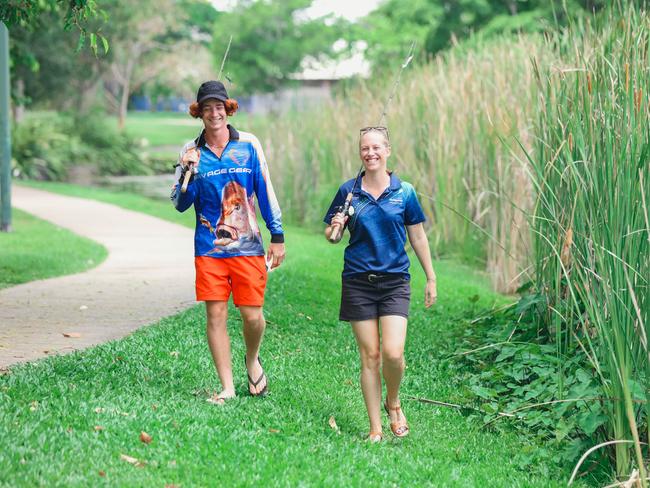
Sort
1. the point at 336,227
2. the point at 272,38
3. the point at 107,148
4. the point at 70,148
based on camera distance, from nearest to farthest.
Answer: the point at 336,227
the point at 70,148
the point at 107,148
the point at 272,38

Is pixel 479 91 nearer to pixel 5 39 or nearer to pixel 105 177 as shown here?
pixel 5 39

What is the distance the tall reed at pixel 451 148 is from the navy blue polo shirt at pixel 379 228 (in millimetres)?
3551

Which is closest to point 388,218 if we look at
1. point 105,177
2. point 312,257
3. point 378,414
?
point 378,414

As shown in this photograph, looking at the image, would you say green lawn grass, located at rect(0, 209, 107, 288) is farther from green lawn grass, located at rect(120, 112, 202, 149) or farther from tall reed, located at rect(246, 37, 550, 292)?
green lawn grass, located at rect(120, 112, 202, 149)

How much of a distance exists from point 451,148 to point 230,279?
789 centimetres

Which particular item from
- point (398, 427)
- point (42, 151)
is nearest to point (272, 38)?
point (42, 151)

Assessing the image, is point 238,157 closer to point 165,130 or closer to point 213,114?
point 213,114

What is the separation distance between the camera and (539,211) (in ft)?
24.7

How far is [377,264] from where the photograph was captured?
549cm

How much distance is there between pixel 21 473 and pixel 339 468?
1489 mm

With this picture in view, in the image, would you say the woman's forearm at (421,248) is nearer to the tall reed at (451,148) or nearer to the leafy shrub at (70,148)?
the tall reed at (451,148)

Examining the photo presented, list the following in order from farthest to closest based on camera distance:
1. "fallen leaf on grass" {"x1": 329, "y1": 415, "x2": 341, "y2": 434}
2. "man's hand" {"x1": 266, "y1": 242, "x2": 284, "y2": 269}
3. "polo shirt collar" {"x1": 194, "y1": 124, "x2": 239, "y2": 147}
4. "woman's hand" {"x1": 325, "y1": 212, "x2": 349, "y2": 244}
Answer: "man's hand" {"x1": 266, "y1": 242, "x2": 284, "y2": 269}
"polo shirt collar" {"x1": 194, "y1": 124, "x2": 239, "y2": 147}
"fallen leaf on grass" {"x1": 329, "y1": 415, "x2": 341, "y2": 434}
"woman's hand" {"x1": 325, "y1": 212, "x2": 349, "y2": 244}

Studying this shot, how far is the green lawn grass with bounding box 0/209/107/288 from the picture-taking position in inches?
466

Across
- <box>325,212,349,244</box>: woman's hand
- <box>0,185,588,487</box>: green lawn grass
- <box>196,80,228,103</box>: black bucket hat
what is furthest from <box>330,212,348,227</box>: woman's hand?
<box>0,185,588,487</box>: green lawn grass
